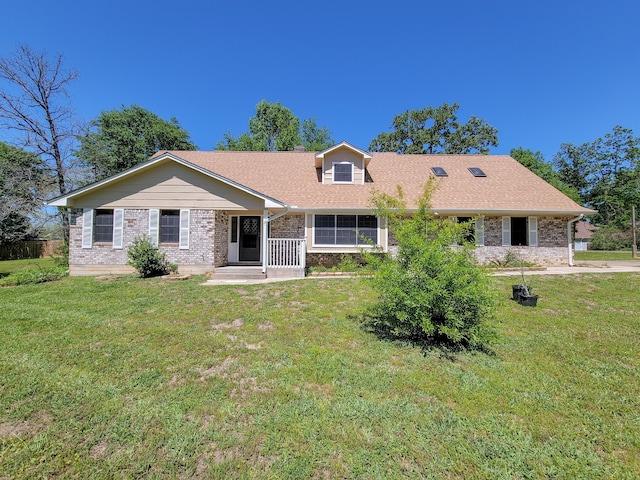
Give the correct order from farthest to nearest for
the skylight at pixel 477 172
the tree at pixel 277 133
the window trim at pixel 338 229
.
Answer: the tree at pixel 277 133 → the skylight at pixel 477 172 → the window trim at pixel 338 229

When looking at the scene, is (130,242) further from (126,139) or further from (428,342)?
(126,139)

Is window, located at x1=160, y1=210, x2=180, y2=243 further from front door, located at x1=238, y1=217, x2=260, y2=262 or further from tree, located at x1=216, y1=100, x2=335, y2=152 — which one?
tree, located at x1=216, y1=100, x2=335, y2=152

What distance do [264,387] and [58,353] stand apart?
10.5 ft

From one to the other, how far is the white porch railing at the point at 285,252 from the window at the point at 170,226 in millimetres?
3699

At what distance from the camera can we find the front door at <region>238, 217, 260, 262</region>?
507 inches

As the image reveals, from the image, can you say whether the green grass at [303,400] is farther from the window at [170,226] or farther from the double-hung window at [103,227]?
the double-hung window at [103,227]

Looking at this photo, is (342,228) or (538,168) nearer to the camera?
(342,228)

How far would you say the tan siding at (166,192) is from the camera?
35.3ft

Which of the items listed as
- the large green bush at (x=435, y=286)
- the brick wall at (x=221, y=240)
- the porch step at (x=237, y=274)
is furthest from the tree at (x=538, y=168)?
the large green bush at (x=435, y=286)

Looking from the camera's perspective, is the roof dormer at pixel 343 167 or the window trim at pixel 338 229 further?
the roof dormer at pixel 343 167

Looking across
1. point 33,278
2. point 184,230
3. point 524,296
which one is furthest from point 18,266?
point 524,296

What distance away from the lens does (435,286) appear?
4.04m

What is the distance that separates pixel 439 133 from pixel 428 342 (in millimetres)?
30433

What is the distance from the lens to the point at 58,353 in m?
4.02
